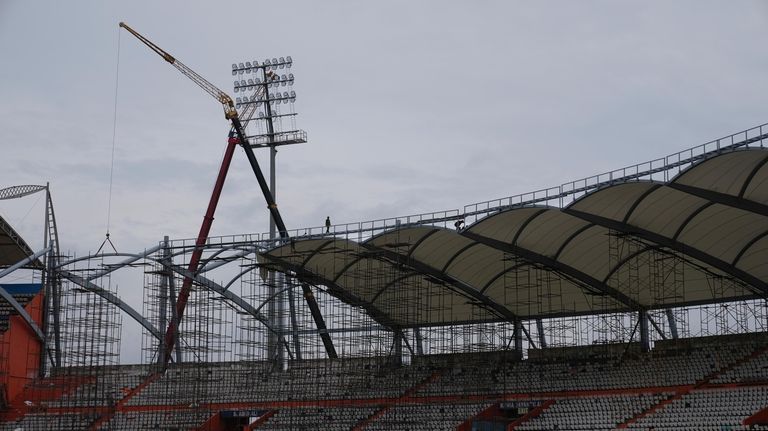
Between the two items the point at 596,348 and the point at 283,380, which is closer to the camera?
the point at 596,348

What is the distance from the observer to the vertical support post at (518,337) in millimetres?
51812

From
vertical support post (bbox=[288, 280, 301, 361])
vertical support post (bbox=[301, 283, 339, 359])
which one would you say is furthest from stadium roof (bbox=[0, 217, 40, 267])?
vertical support post (bbox=[301, 283, 339, 359])

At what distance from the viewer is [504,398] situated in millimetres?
46312

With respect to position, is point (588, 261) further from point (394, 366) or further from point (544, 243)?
point (394, 366)

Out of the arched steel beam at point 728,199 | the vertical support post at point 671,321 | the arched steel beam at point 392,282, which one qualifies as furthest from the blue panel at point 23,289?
the arched steel beam at point 728,199

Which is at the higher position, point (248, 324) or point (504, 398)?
point (248, 324)

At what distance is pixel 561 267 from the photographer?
45.6 meters

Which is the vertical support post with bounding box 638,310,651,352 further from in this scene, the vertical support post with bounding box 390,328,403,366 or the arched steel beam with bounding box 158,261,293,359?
the arched steel beam with bounding box 158,261,293,359

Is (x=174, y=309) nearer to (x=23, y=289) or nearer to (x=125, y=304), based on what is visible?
(x=125, y=304)

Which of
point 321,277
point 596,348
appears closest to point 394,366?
point 321,277

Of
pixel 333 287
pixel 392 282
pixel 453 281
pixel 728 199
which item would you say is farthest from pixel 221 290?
pixel 728 199

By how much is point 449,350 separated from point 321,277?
24.3 ft

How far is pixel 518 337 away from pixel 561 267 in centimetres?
740

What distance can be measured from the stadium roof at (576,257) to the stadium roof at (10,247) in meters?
15.5
